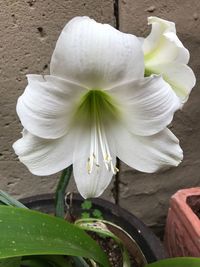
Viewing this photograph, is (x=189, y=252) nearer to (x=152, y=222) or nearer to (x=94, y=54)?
(x=152, y=222)

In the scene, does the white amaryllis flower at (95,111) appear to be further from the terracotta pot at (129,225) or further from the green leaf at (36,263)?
the terracotta pot at (129,225)

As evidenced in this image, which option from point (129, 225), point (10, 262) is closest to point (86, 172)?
point (10, 262)

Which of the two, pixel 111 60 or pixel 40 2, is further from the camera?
pixel 40 2

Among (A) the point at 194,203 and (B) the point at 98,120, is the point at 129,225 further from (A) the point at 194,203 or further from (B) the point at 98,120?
(B) the point at 98,120

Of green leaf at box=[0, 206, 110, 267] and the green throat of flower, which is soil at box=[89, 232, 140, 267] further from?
the green throat of flower

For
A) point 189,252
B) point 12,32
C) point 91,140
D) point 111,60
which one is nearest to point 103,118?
point 91,140

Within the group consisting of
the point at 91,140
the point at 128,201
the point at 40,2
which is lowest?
the point at 128,201
